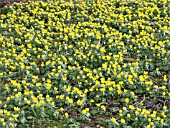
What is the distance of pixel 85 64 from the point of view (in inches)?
195

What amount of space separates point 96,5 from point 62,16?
0.84 meters

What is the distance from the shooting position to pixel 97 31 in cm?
584

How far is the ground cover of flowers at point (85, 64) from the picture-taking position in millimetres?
4012

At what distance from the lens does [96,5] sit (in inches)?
271

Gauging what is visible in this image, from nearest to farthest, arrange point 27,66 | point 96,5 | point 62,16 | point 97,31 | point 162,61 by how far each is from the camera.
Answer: point 27,66, point 162,61, point 97,31, point 62,16, point 96,5

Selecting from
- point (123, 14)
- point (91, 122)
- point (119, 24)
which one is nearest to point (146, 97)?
point (91, 122)

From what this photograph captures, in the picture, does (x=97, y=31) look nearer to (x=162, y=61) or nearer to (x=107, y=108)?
(x=162, y=61)

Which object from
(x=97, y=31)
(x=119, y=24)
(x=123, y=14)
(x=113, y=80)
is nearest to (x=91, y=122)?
(x=113, y=80)

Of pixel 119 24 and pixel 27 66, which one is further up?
pixel 119 24

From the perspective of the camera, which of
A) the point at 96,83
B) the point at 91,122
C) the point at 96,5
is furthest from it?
the point at 96,5

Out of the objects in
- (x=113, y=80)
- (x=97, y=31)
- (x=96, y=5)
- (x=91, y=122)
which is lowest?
(x=91, y=122)

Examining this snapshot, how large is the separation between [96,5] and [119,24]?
0.92 meters

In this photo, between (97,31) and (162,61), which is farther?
(97,31)

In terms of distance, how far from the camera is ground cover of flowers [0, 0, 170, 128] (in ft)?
13.2
